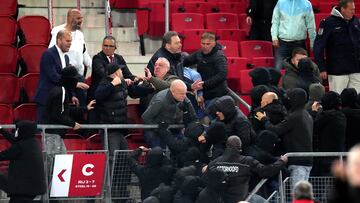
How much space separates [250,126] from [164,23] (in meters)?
4.86

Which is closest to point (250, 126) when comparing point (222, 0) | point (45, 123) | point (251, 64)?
point (45, 123)

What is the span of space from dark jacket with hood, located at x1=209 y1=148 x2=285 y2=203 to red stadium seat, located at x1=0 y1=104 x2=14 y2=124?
3470 millimetres

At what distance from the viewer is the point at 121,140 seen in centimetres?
1105

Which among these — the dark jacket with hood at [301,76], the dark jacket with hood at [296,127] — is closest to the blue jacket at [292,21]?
the dark jacket with hood at [301,76]

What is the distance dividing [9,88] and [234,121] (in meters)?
3.90

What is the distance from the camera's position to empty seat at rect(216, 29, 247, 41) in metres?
14.6

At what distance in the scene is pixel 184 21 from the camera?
1445 cm

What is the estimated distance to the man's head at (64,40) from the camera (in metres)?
11.2

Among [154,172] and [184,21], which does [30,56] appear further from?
[154,172]

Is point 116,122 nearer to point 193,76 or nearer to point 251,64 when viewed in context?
point 193,76

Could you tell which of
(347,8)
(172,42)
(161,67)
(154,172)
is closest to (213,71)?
(172,42)

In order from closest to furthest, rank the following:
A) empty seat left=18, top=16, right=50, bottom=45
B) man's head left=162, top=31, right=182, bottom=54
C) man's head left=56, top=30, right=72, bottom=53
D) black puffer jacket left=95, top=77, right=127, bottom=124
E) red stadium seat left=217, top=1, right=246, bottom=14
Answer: black puffer jacket left=95, top=77, right=127, bottom=124, man's head left=56, top=30, right=72, bottom=53, man's head left=162, top=31, right=182, bottom=54, empty seat left=18, top=16, right=50, bottom=45, red stadium seat left=217, top=1, right=246, bottom=14

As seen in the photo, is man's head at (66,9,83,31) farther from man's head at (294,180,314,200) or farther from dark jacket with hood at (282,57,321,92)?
man's head at (294,180,314,200)

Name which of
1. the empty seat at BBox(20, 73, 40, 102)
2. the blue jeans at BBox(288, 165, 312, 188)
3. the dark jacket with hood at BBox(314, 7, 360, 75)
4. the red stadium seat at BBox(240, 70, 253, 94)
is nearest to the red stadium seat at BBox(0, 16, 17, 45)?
the empty seat at BBox(20, 73, 40, 102)
